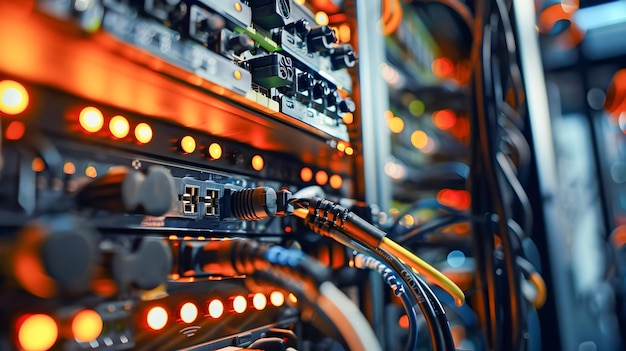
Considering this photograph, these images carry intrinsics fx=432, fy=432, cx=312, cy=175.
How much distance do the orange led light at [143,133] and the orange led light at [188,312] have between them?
6.7 inches

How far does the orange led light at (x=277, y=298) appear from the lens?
1.85 ft

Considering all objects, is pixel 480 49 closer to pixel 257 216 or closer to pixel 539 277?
pixel 539 277

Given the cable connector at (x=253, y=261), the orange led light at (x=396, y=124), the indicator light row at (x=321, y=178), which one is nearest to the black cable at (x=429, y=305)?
the cable connector at (x=253, y=261)

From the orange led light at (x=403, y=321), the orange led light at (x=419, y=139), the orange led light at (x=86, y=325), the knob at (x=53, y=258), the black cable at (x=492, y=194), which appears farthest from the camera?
the orange led light at (x=419, y=139)

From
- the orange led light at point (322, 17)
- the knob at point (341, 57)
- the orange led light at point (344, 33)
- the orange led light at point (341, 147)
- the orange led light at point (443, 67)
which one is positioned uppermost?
the orange led light at point (443, 67)

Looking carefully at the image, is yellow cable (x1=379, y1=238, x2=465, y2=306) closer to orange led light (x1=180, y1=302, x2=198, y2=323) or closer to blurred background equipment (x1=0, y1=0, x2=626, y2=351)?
blurred background equipment (x1=0, y1=0, x2=626, y2=351)

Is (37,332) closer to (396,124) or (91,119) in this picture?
(91,119)

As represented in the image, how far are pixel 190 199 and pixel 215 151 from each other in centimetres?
7

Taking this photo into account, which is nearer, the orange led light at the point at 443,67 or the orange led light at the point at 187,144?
the orange led light at the point at 187,144

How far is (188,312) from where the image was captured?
440mm

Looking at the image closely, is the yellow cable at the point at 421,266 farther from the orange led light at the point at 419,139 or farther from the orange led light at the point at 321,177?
the orange led light at the point at 419,139

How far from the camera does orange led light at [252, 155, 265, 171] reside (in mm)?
560

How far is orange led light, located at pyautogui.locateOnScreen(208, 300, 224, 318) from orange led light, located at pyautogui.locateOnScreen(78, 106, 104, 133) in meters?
0.22

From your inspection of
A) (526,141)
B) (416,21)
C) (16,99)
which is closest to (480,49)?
(526,141)
